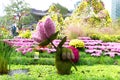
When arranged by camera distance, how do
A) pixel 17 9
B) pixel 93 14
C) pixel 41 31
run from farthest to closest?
pixel 17 9
pixel 93 14
pixel 41 31

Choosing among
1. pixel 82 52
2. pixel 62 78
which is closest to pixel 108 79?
pixel 62 78

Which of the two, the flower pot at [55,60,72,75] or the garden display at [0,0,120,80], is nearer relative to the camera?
the garden display at [0,0,120,80]

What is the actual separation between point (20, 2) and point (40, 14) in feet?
9.44

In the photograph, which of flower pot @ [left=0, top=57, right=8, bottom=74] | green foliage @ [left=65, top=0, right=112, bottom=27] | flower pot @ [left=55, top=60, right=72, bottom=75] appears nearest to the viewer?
flower pot @ [left=55, top=60, right=72, bottom=75]

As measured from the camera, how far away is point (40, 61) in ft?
30.2

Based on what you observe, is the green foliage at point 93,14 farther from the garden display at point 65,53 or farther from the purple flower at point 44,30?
the purple flower at point 44,30

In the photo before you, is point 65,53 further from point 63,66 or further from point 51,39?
point 51,39

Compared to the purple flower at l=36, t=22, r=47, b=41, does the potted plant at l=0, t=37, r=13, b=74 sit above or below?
below

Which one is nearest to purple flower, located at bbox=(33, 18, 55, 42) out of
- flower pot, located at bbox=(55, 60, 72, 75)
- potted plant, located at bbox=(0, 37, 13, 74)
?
flower pot, located at bbox=(55, 60, 72, 75)

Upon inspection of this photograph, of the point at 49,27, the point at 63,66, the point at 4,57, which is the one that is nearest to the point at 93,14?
the point at 4,57

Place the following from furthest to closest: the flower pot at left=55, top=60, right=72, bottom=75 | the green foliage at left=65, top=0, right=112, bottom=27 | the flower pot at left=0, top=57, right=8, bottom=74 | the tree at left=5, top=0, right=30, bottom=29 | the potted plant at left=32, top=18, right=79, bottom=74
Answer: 1. the tree at left=5, top=0, right=30, bottom=29
2. the green foliage at left=65, top=0, right=112, bottom=27
3. the flower pot at left=0, top=57, right=8, bottom=74
4. the flower pot at left=55, top=60, right=72, bottom=75
5. the potted plant at left=32, top=18, right=79, bottom=74

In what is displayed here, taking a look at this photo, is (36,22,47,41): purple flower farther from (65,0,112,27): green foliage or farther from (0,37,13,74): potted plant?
(65,0,112,27): green foliage

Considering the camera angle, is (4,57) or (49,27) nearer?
(49,27)

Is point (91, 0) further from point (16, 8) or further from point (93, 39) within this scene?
point (16, 8)
